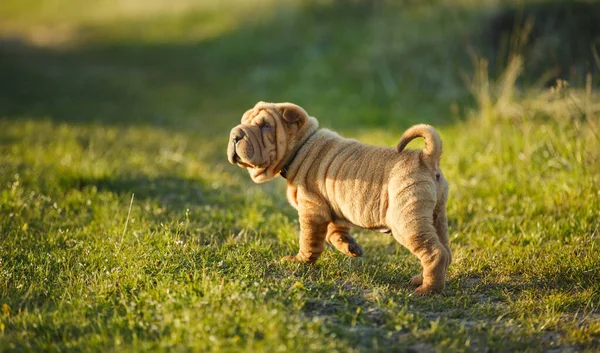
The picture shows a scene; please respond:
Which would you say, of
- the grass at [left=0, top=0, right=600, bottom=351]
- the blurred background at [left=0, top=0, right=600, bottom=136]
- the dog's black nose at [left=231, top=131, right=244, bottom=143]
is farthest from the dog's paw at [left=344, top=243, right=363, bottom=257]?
the blurred background at [left=0, top=0, right=600, bottom=136]

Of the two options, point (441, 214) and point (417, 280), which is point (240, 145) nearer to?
point (441, 214)

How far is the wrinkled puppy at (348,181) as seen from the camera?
452 centimetres

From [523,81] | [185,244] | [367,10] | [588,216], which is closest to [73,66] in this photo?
[367,10]

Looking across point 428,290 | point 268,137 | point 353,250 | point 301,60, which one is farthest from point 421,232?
point 301,60

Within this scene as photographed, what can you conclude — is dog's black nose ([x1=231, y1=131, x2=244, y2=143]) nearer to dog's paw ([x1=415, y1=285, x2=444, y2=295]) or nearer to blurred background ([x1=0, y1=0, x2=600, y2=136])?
dog's paw ([x1=415, y1=285, x2=444, y2=295])

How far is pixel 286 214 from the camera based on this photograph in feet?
22.9

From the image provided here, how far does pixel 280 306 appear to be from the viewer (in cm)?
418

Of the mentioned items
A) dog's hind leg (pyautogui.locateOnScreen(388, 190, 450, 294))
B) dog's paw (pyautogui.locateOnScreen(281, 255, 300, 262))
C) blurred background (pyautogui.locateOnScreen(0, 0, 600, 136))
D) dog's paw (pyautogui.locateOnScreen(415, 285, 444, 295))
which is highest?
blurred background (pyautogui.locateOnScreen(0, 0, 600, 136))

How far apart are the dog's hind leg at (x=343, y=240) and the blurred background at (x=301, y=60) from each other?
14.6 ft

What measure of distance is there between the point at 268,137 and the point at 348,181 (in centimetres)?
71

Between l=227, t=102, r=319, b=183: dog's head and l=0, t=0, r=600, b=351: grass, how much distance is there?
802 millimetres

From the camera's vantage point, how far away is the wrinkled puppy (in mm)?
4523

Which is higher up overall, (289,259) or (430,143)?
(430,143)

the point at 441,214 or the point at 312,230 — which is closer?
the point at 441,214
